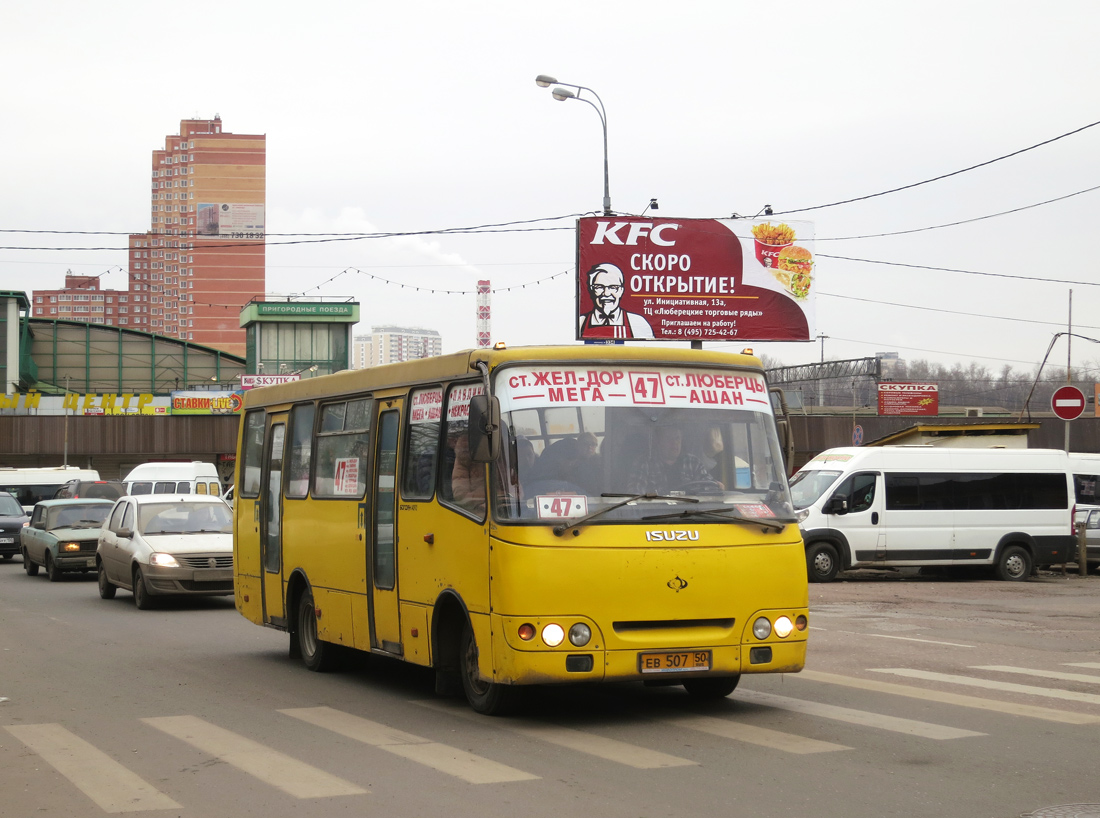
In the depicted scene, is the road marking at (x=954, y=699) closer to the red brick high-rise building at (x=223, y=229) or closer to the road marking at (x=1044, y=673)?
the road marking at (x=1044, y=673)

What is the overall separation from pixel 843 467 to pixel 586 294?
10432 millimetres

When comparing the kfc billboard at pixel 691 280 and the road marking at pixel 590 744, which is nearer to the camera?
the road marking at pixel 590 744

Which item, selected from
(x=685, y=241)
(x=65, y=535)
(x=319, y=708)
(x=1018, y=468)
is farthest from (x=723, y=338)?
(x=319, y=708)

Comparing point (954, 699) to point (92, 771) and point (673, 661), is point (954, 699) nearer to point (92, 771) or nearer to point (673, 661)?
point (673, 661)

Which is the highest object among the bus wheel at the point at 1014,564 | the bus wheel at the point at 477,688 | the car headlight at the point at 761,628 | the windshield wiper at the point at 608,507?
the windshield wiper at the point at 608,507

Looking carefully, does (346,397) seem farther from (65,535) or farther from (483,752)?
(65,535)

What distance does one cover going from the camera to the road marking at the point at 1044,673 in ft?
35.6

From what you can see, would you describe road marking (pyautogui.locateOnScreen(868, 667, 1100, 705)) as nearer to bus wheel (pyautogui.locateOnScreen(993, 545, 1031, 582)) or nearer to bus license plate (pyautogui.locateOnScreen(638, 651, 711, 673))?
bus license plate (pyautogui.locateOnScreen(638, 651, 711, 673))

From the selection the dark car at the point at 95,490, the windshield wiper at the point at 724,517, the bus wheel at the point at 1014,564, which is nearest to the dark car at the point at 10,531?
the dark car at the point at 95,490

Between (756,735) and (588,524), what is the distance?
1.67 metres

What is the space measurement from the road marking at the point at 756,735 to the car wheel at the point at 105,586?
1399 cm

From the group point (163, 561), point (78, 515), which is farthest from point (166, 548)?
point (78, 515)

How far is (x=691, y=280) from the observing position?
33.2 meters

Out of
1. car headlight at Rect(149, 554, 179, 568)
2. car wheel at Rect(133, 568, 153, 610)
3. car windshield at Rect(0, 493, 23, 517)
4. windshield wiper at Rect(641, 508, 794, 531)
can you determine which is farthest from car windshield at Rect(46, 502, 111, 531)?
windshield wiper at Rect(641, 508, 794, 531)
